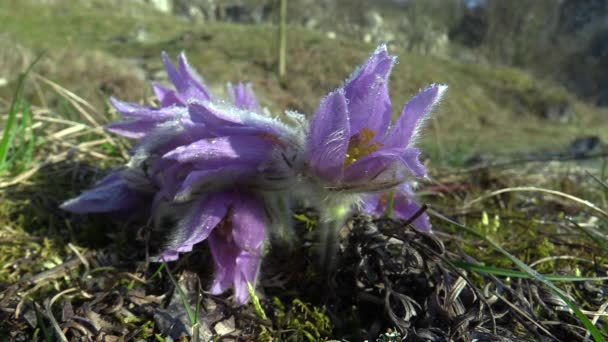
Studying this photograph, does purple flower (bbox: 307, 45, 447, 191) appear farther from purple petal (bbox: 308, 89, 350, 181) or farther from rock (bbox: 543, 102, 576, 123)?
rock (bbox: 543, 102, 576, 123)

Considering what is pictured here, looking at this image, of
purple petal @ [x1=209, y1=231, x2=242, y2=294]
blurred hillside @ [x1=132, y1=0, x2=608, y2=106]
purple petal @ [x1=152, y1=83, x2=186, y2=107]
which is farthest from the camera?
blurred hillside @ [x1=132, y1=0, x2=608, y2=106]

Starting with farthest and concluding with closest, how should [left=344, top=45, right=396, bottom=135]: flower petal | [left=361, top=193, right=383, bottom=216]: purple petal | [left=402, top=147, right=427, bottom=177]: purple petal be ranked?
[left=361, top=193, right=383, bottom=216]: purple petal
[left=344, top=45, right=396, bottom=135]: flower petal
[left=402, top=147, right=427, bottom=177]: purple petal

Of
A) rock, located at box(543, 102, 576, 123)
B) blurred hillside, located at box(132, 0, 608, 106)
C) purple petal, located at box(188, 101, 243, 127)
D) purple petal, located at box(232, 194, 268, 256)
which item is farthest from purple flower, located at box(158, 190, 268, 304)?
blurred hillside, located at box(132, 0, 608, 106)

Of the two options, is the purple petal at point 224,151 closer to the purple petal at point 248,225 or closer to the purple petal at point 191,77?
the purple petal at point 248,225

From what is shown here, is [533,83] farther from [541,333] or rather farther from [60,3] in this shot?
[60,3]

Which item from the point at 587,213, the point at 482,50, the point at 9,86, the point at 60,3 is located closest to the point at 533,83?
the point at 482,50

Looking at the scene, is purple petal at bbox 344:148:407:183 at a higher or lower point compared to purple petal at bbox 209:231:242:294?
higher
